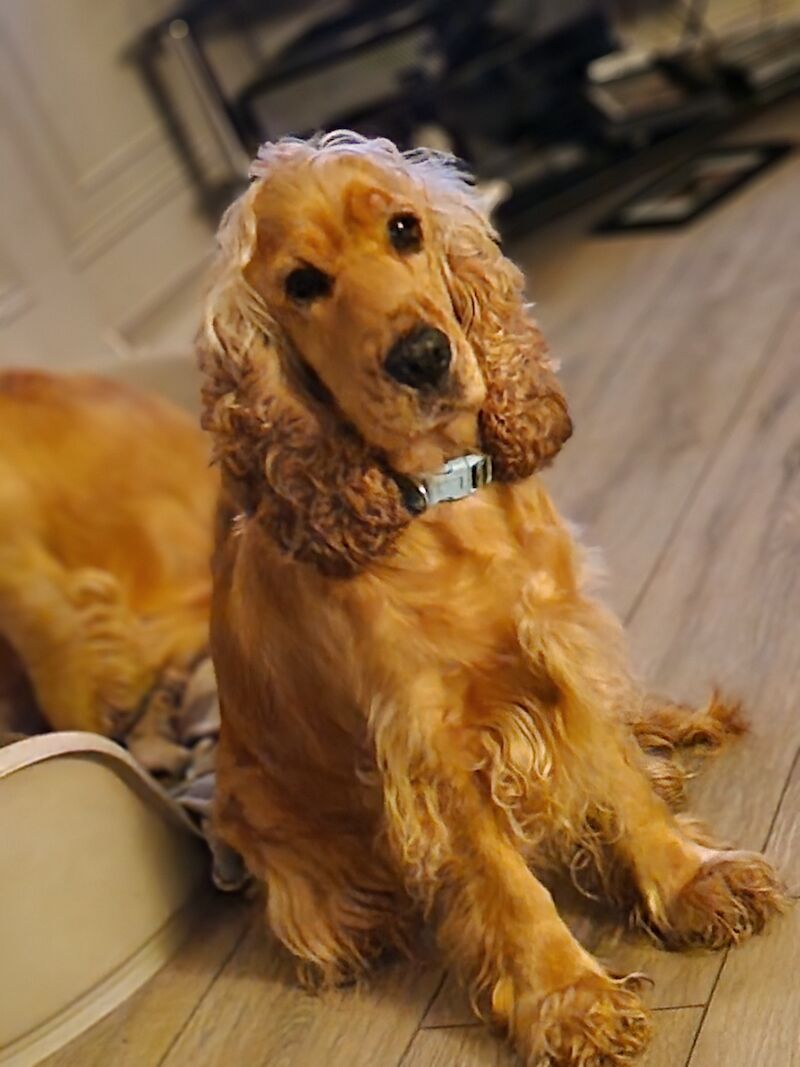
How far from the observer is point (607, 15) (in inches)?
147

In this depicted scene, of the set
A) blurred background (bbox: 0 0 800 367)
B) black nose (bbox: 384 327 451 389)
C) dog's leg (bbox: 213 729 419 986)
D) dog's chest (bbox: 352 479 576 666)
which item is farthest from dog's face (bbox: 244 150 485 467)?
blurred background (bbox: 0 0 800 367)

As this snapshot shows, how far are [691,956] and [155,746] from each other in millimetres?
984

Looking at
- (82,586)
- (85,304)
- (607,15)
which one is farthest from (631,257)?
(82,586)

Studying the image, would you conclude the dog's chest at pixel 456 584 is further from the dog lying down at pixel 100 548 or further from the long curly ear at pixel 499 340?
the dog lying down at pixel 100 548

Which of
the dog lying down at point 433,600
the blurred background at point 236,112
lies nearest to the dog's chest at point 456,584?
the dog lying down at point 433,600

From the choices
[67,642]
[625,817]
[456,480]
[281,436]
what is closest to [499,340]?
[456,480]

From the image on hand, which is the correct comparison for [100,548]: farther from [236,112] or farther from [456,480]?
[236,112]

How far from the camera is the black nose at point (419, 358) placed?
51.3 inches

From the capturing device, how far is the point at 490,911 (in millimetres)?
1489

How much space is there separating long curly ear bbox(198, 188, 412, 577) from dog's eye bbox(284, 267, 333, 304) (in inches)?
1.8

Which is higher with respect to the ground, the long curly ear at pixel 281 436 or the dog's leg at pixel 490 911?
the long curly ear at pixel 281 436

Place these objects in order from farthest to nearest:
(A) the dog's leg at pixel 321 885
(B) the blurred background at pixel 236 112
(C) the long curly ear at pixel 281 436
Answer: (B) the blurred background at pixel 236 112 < (A) the dog's leg at pixel 321 885 < (C) the long curly ear at pixel 281 436

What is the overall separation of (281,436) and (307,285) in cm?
15

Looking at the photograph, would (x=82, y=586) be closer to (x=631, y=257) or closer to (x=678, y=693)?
(x=678, y=693)
